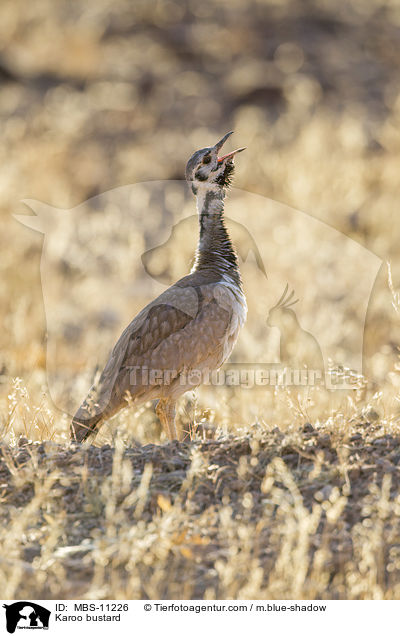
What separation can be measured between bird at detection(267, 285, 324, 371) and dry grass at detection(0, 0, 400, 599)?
0.79ft

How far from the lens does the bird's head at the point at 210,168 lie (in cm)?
630

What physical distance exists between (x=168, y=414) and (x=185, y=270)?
412 centimetres

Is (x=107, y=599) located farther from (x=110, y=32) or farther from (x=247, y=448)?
(x=110, y=32)

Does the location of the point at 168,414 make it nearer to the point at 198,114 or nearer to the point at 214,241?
the point at 214,241

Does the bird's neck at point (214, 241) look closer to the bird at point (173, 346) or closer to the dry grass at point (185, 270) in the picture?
the bird at point (173, 346)

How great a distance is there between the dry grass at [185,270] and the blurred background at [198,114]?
54mm

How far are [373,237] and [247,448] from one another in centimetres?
739

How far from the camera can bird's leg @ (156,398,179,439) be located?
569 centimetres

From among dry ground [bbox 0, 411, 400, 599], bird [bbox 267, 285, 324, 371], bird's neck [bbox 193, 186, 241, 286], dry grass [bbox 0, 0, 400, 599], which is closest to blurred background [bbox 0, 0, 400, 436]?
dry grass [bbox 0, 0, 400, 599]

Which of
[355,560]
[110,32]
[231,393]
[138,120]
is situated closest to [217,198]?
[231,393]
